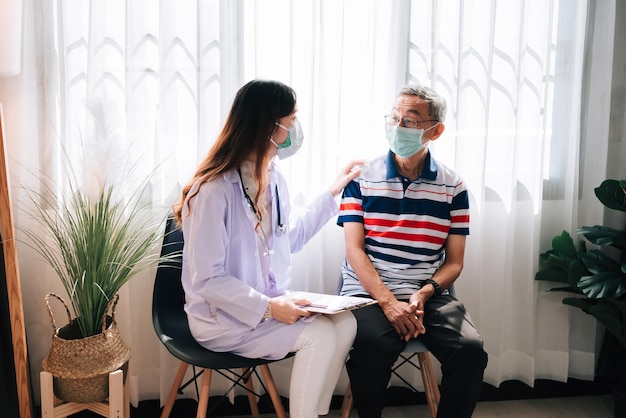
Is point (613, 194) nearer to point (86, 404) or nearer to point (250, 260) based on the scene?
point (250, 260)

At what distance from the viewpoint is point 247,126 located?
6.29 feet

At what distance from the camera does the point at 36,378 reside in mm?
2355

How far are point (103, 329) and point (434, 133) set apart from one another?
4.46 feet

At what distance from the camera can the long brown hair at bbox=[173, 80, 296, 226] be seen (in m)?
1.92

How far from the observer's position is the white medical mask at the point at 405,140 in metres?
2.16

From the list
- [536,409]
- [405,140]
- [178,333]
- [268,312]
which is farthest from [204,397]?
[536,409]

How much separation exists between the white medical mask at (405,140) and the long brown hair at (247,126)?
0.45 meters

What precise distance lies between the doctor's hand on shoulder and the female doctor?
294 mm

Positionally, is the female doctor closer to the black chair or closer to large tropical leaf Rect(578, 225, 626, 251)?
the black chair

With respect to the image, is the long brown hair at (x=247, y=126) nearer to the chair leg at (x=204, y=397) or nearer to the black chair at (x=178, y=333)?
the black chair at (x=178, y=333)

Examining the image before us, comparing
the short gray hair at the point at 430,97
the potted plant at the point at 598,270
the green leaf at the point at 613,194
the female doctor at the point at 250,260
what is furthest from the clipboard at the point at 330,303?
the green leaf at the point at 613,194

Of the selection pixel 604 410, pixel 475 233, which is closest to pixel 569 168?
pixel 475 233

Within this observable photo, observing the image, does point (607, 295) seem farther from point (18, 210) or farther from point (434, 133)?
point (18, 210)

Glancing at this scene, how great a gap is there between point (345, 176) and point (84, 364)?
1115 millimetres
